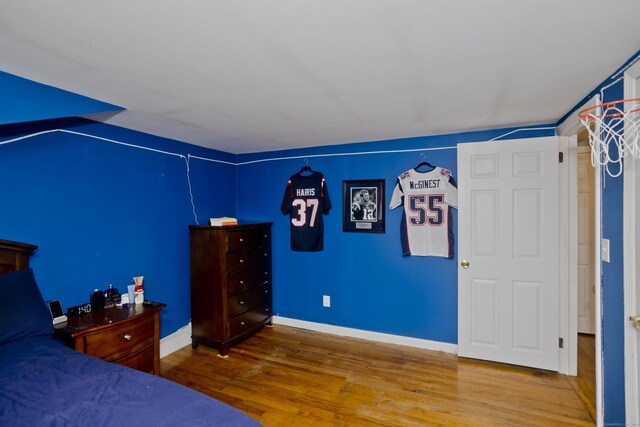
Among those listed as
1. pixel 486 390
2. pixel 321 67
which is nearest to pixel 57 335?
pixel 321 67

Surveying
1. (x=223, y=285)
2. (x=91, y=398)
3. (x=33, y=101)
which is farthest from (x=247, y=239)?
(x=91, y=398)

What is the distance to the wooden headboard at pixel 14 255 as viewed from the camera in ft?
6.32

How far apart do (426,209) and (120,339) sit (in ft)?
9.35

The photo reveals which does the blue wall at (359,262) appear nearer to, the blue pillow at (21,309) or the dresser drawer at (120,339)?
the dresser drawer at (120,339)

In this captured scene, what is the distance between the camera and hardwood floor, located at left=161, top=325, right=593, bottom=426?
2.18 m

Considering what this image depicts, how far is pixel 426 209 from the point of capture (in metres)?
3.16

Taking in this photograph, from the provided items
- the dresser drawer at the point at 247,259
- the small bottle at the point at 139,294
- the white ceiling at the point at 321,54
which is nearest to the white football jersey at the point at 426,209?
the white ceiling at the point at 321,54

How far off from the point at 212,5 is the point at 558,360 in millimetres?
3558

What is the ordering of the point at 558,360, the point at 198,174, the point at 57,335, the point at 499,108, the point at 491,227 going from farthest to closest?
1. the point at 198,174
2. the point at 491,227
3. the point at 558,360
4. the point at 499,108
5. the point at 57,335

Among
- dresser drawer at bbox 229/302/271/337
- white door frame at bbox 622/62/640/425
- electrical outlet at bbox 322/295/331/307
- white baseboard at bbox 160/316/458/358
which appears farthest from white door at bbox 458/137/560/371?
dresser drawer at bbox 229/302/271/337

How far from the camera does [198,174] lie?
11.8 feet

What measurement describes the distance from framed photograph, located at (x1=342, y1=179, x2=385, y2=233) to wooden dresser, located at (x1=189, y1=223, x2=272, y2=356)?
3.57ft

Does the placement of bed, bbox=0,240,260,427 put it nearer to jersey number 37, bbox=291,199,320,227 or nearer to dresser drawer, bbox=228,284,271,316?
dresser drawer, bbox=228,284,271,316

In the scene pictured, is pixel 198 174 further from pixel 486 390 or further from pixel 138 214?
pixel 486 390
